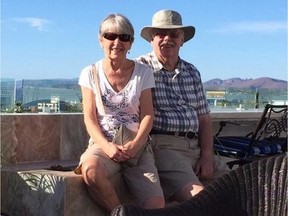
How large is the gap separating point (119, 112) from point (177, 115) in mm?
501

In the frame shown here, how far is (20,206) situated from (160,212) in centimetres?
176

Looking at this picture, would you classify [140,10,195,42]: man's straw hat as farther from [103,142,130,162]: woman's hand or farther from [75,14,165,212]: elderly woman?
[103,142,130,162]: woman's hand

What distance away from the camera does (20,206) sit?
4.25m

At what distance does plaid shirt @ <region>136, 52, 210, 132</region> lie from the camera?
4199 millimetres

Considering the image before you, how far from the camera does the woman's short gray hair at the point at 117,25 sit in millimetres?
3867

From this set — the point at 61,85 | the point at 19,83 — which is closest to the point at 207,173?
the point at 19,83

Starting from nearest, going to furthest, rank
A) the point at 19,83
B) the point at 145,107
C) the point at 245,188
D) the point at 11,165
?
the point at 245,188, the point at 145,107, the point at 11,165, the point at 19,83

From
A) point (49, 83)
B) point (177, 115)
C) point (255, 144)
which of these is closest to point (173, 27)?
point (177, 115)

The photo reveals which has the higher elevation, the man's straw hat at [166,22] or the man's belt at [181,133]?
the man's straw hat at [166,22]

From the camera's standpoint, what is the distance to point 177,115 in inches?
166

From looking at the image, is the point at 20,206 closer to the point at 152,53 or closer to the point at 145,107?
the point at 145,107

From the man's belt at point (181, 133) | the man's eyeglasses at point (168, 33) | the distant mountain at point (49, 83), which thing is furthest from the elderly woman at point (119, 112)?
the distant mountain at point (49, 83)

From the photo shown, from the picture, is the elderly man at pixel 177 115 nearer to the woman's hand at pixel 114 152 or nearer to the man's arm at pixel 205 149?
the man's arm at pixel 205 149

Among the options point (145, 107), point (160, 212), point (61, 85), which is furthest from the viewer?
point (61, 85)
